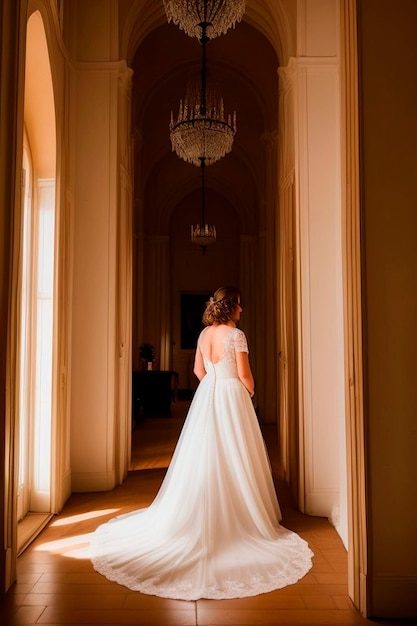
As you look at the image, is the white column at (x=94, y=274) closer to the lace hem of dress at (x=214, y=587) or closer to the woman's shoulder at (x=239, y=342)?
the woman's shoulder at (x=239, y=342)

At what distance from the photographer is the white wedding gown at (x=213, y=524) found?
10.9ft

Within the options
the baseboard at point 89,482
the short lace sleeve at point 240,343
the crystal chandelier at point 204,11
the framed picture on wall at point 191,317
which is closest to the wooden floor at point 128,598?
the baseboard at point 89,482

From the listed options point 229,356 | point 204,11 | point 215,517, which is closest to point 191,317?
point 204,11

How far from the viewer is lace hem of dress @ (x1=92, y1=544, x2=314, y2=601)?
3094 millimetres

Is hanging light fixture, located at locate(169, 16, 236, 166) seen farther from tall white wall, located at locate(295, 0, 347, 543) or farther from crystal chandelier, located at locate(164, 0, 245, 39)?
tall white wall, located at locate(295, 0, 347, 543)

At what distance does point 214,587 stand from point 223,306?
6.71 ft

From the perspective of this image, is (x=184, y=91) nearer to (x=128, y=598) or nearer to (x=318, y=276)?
(x=318, y=276)

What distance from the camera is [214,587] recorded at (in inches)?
125

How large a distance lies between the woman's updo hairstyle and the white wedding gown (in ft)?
0.45

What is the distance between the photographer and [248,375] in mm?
4289

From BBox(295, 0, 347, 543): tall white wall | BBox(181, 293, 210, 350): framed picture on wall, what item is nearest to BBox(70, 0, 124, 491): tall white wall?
BBox(295, 0, 347, 543): tall white wall

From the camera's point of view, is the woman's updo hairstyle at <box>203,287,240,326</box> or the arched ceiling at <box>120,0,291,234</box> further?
the arched ceiling at <box>120,0,291,234</box>

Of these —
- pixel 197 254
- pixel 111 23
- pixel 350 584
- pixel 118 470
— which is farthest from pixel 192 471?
pixel 197 254

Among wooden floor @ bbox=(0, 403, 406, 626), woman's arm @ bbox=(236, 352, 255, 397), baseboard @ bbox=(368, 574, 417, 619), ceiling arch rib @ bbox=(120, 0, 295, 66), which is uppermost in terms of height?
ceiling arch rib @ bbox=(120, 0, 295, 66)
